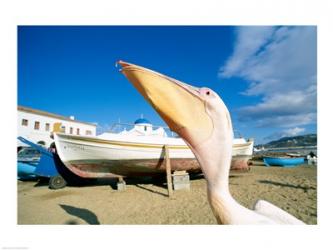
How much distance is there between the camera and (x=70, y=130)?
646 inches

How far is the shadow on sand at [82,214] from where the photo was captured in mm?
3041

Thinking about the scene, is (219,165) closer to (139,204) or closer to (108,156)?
(139,204)

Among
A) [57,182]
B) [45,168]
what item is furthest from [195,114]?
[45,168]

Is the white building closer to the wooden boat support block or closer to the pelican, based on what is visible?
the wooden boat support block

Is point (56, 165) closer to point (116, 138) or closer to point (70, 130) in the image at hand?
point (116, 138)

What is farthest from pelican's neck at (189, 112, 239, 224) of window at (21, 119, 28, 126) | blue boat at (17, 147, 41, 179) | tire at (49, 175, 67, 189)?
window at (21, 119, 28, 126)

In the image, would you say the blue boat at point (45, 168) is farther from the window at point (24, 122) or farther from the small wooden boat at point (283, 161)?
the small wooden boat at point (283, 161)

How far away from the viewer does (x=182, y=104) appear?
100 centimetres

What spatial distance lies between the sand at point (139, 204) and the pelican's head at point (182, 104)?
90.8 inches

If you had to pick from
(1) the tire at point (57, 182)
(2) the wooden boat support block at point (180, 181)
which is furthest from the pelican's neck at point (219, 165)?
(1) the tire at point (57, 182)

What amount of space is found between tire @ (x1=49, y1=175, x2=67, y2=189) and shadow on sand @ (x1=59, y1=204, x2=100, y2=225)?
1.61 metres

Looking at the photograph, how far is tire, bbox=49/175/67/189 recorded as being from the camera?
5.18 meters
